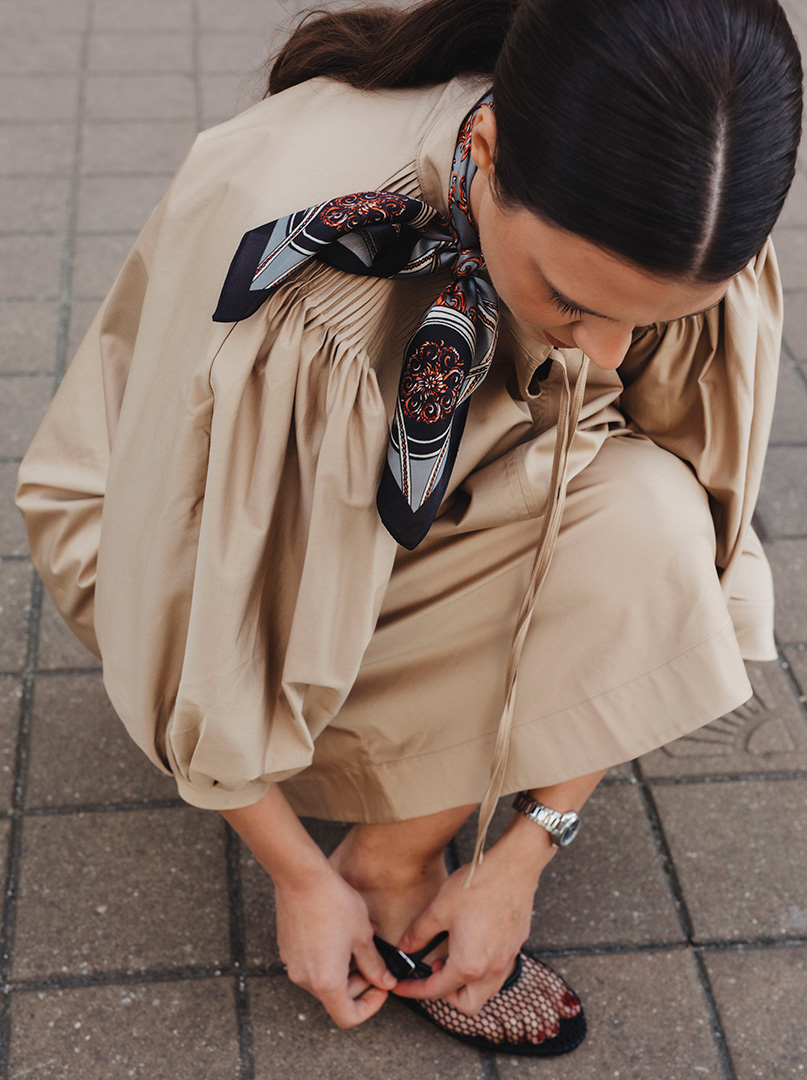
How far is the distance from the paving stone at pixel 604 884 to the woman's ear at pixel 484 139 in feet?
3.27

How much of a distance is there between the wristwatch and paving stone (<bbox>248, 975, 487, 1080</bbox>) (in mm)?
302

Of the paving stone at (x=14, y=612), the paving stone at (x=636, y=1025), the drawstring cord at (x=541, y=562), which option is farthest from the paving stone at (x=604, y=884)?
the paving stone at (x=14, y=612)

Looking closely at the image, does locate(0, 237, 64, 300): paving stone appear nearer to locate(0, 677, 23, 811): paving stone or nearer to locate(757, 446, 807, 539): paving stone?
locate(0, 677, 23, 811): paving stone

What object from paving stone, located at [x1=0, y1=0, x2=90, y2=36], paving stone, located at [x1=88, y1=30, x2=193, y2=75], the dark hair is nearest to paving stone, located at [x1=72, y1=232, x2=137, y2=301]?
paving stone, located at [x1=88, y1=30, x2=193, y2=75]

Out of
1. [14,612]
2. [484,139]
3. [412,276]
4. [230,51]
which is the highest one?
[484,139]

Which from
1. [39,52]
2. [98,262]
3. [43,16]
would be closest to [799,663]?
[98,262]

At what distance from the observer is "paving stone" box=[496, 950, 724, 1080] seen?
1355 mm

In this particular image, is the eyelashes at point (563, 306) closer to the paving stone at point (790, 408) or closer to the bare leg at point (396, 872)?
the bare leg at point (396, 872)

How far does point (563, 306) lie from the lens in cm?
94

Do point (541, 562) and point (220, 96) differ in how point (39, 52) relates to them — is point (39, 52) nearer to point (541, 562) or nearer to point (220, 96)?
point (220, 96)

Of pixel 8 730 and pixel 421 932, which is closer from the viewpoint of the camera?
pixel 421 932

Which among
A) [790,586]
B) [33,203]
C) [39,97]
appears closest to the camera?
[790,586]

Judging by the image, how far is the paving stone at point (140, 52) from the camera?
3.41m

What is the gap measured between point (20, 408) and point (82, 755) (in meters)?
0.87
